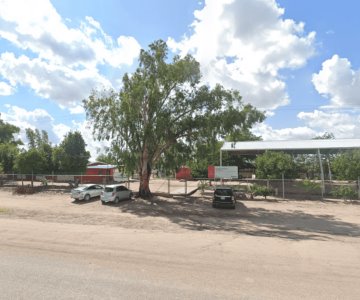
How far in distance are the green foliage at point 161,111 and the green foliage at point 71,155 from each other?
20590mm

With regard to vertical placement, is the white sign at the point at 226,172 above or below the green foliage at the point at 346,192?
above

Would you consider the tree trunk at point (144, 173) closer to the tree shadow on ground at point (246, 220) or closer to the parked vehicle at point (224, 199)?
the tree shadow on ground at point (246, 220)

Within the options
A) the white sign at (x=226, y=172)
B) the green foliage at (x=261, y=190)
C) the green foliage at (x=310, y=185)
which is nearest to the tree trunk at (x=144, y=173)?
the white sign at (x=226, y=172)

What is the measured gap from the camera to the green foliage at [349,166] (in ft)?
87.3

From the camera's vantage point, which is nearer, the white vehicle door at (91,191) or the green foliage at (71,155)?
the white vehicle door at (91,191)

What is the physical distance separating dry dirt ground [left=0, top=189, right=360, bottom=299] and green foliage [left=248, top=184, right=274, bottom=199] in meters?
6.20

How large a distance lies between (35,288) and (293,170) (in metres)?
27.7

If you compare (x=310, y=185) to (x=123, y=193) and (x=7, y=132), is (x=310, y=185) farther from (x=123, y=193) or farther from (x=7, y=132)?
(x=7, y=132)

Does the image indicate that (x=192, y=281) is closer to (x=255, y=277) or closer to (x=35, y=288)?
(x=255, y=277)

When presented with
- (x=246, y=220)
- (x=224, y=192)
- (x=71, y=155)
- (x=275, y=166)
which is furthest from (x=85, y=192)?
(x=71, y=155)

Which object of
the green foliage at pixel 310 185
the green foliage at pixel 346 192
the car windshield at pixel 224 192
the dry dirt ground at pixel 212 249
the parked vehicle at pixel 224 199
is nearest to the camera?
the dry dirt ground at pixel 212 249

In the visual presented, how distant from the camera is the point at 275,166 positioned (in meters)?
29.4

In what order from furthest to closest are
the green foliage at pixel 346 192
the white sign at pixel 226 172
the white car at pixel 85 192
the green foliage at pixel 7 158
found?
the green foliage at pixel 7 158
the white sign at pixel 226 172
the white car at pixel 85 192
the green foliage at pixel 346 192

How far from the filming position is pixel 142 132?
23906 millimetres
